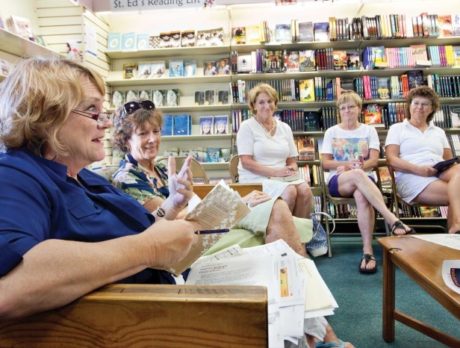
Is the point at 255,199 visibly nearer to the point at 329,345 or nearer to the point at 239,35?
the point at 329,345

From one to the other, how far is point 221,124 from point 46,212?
356 cm

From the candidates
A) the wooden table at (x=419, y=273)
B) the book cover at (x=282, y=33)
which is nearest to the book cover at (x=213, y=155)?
the book cover at (x=282, y=33)

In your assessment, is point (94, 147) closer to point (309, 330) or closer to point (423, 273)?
point (309, 330)

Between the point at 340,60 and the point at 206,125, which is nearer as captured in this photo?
the point at 340,60

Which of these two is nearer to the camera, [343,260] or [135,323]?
[135,323]

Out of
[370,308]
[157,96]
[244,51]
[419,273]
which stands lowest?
[370,308]

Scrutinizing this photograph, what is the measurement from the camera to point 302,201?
2.42m

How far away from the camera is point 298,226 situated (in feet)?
5.03

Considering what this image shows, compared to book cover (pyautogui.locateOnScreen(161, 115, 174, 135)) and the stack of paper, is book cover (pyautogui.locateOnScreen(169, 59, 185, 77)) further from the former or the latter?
the stack of paper

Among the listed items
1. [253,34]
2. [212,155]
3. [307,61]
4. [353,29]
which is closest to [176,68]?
[253,34]

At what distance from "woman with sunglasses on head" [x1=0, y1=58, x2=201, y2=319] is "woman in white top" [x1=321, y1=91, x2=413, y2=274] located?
74.1 inches

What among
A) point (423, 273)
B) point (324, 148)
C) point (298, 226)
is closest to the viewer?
point (423, 273)

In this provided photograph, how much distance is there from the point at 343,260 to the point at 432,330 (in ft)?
4.17

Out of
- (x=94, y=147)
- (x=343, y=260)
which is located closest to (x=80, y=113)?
(x=94, y=147)
